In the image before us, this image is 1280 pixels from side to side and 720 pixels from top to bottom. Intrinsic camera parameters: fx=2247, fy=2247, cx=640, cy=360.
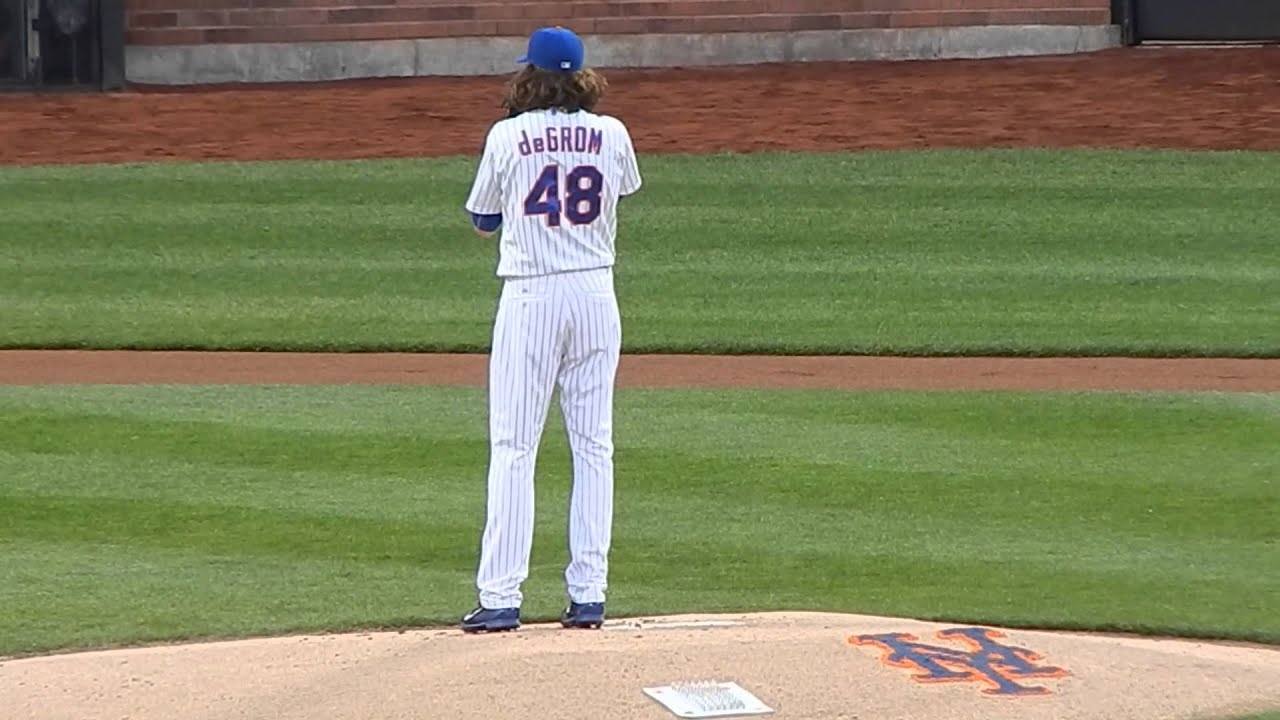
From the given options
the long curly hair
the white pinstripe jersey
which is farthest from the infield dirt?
the long curly hair

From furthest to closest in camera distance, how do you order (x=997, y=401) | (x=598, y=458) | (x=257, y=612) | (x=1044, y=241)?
(x=1044, y=241) < (x=997, y=401) < (x=257, y=612) < (x=598, y=458)

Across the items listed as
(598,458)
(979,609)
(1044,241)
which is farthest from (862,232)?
(598,458)

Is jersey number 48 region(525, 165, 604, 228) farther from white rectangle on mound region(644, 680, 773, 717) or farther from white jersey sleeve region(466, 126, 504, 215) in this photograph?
white rectangle on mound region(644, 680, 773, 717)

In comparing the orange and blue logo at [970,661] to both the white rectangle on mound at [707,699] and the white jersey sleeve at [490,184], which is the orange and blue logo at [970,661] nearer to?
the white rectangle on mound at [707,699]

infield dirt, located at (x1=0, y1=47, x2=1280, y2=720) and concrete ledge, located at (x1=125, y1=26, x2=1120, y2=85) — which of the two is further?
concrete ledge, located at (x1=125, y1=26, x2=1120, y2=85)

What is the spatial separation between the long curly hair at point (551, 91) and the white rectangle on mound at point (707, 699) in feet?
5.79

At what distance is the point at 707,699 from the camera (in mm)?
5910

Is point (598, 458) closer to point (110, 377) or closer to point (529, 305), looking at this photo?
point (529, 305)

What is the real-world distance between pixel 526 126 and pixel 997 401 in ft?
18.3

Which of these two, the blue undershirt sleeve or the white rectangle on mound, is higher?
the blue undershirt sleeve

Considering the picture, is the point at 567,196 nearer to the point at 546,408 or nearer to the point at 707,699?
the point at 546,408

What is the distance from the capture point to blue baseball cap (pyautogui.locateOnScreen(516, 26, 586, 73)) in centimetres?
658

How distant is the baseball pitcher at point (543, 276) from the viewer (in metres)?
6.55

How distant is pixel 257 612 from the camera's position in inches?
301
